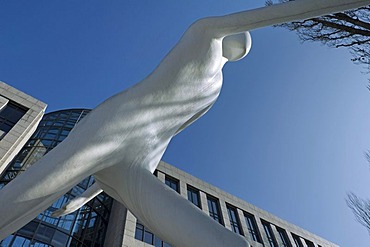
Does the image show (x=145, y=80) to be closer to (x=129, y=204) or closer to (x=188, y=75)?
(x=188, y=75)

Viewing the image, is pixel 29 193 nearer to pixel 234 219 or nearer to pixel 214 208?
pixel 214 208

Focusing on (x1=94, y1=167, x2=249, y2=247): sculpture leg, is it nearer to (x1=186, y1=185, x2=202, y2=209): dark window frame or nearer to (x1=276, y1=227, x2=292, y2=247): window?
(x1=186, y1=185, x2=202, y2=209): dark window frame

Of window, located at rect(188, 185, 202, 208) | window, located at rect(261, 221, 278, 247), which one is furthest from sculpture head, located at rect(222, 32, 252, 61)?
window, located at rect(261, 221, 278, 247)

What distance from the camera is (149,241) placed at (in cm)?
1172

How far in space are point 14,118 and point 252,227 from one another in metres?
15.4

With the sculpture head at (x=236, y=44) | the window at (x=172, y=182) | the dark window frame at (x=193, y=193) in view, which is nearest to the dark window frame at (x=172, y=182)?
the window at (x=172, y=182)

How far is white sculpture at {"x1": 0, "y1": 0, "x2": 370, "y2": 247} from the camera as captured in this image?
2090mm

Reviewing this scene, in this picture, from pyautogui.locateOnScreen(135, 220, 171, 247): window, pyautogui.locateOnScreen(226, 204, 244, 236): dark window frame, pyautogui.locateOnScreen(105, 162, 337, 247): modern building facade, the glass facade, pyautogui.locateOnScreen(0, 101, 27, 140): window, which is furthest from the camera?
pyautogui.locateOnScreen(226, 204, 244, 236): dark window frame

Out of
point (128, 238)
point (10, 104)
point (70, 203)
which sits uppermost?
point (10, 104)

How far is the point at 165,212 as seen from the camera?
2.25m

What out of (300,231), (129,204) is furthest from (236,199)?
(129,204)

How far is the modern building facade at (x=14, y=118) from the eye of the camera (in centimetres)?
1278

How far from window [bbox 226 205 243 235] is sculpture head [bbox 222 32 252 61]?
13820mm

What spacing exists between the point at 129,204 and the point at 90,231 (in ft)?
41.8
